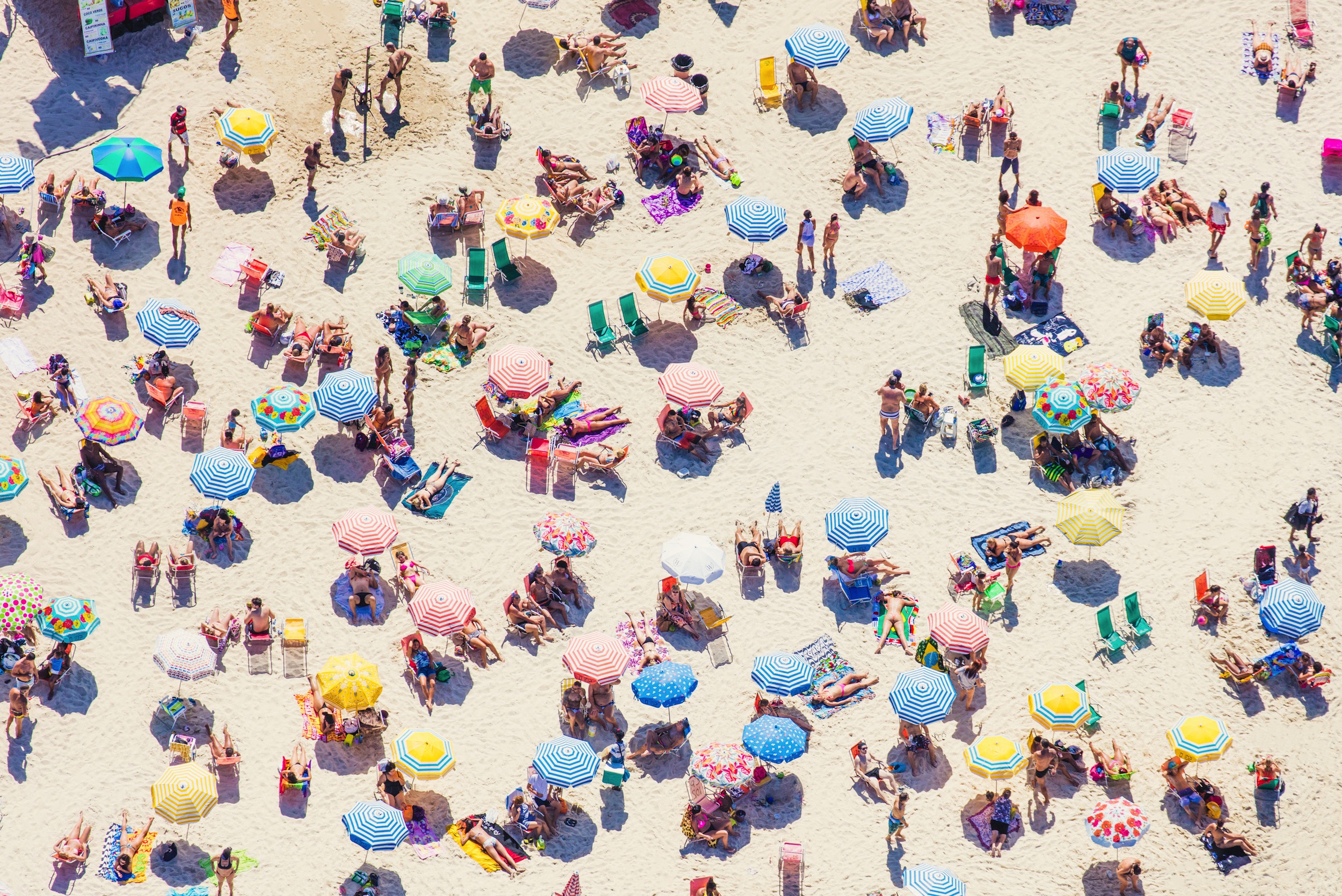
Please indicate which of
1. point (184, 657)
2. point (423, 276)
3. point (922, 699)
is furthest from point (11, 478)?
point (922, 699)

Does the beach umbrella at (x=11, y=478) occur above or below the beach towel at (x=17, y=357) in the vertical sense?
below

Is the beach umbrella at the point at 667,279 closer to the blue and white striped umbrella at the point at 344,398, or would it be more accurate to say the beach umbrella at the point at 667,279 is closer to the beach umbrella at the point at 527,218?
the beach umbrella at the point at 527,218

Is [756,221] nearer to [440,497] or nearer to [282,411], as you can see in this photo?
[440,497]

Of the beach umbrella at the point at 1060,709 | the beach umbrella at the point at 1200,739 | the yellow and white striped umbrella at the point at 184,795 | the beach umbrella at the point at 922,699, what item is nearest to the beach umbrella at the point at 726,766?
the beach umbrella at the point at 922,699

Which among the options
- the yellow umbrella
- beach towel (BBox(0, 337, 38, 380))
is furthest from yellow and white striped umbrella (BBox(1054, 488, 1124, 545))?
beach towel (BBox(0, 337, 38, 380))

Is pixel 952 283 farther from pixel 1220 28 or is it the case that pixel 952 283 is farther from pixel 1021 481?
pixel 1220 28
